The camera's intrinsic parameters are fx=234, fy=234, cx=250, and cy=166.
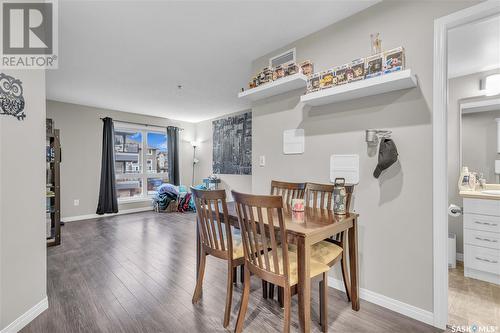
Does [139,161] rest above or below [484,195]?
above

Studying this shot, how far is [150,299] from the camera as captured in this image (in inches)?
77.5

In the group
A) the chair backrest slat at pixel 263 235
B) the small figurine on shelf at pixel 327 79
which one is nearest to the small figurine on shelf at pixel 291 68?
the small figurine on shelf at pixel 327 79

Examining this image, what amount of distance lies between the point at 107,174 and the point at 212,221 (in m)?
4.47

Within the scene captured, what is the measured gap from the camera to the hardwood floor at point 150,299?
1650 mm

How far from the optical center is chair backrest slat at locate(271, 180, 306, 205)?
2.16m

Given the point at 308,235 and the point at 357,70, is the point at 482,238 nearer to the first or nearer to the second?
the point at 357,70

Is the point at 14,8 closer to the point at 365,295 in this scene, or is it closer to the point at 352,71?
the point at 352,71

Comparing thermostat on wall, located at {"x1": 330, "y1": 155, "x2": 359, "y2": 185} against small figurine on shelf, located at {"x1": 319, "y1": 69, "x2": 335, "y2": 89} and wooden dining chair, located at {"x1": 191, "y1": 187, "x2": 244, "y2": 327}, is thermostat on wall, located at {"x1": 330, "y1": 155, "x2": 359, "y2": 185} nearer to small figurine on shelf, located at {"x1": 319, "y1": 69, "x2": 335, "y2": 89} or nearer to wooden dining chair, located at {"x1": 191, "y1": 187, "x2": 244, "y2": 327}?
small figurine on shelf, located at {"x1": 319, "y1": 69, "x2": 335, "y2": 89}

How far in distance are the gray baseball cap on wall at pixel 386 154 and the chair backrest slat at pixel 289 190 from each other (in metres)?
0.64

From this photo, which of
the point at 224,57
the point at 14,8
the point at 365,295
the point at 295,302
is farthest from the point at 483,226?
the point at 14,8

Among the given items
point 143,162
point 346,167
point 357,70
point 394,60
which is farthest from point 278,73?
point 143,162

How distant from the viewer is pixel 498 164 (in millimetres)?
2561

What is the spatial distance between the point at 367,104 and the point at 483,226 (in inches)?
68.2

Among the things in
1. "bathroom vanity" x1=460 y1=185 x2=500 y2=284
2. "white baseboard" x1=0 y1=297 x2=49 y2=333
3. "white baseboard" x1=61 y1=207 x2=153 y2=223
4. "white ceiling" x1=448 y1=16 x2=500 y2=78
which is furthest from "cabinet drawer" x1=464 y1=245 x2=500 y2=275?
"white baseboard" x1=61 y1=207 x2=153 y2=223
